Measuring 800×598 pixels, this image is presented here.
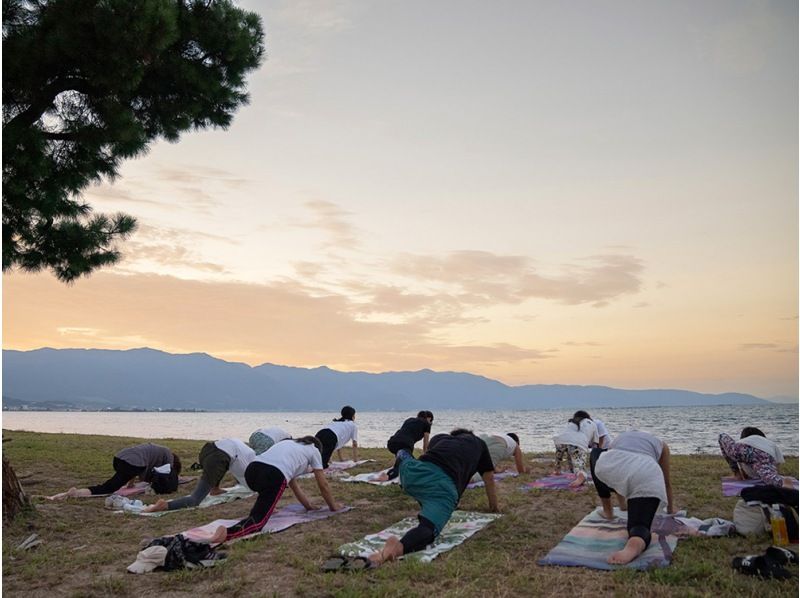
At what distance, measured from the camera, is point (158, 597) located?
15.9ft

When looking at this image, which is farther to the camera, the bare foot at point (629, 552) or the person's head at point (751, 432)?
the person's head at point (751, 432)

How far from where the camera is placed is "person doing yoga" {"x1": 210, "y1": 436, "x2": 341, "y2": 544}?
6.64m

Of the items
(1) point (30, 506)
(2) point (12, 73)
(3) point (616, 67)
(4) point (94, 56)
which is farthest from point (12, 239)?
(3) point (616, 67)

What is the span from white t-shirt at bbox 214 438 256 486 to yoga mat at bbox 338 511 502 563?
3018 mm

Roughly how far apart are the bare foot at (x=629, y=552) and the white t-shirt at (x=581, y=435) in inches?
214

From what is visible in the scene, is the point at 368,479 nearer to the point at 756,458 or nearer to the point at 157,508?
the point at 157,508

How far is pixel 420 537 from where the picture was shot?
19.4 ft

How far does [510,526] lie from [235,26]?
815 cm

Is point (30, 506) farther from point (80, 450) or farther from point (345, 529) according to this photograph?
point (80, 450)

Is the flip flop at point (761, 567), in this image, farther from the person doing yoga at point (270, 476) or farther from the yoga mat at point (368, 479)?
the yoga mat at point (368, 479)

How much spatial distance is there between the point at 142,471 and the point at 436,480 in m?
6.28

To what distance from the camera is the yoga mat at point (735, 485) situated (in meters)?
8.66

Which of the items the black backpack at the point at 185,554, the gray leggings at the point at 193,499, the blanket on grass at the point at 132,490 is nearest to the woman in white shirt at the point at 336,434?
the gray leggings at the point at 193,499

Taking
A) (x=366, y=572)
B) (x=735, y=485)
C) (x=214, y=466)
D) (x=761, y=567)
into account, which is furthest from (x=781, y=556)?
(x=214, y=466)
